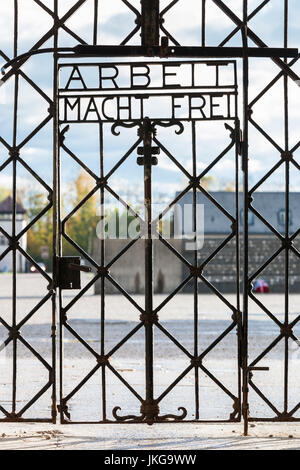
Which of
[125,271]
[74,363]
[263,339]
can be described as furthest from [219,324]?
[125,271]

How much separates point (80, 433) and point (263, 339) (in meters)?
10.2

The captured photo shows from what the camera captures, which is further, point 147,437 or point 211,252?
point 211,252

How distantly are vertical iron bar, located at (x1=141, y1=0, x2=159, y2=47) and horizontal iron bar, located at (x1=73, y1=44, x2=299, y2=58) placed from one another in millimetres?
111

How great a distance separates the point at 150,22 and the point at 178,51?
0.35 meters

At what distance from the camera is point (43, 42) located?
21.3ft

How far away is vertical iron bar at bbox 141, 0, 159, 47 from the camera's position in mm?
6250

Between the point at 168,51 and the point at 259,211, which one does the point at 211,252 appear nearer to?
the point at 259,211

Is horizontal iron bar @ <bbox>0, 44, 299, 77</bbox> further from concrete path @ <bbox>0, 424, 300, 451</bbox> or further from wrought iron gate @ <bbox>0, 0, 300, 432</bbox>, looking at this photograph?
concrete path @ <bbox>0, 424, 300, 451</bbox>

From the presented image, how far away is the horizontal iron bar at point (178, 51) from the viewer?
6133 mm

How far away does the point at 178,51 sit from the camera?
6164 mm

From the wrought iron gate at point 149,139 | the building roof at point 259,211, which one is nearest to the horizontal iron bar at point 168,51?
the wrought iron gate at point 149,139

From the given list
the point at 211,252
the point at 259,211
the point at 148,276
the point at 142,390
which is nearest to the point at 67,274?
the point at 148,276

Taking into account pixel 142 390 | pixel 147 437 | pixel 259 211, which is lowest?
pixel 147 437
